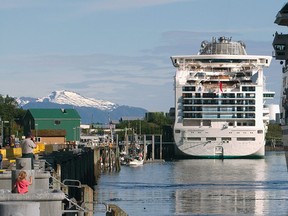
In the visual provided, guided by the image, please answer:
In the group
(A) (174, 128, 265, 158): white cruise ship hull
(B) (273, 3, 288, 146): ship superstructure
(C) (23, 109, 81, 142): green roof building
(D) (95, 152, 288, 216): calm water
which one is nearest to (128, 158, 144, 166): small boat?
(A) (174, 128, 265, 158): white cruise ship hull

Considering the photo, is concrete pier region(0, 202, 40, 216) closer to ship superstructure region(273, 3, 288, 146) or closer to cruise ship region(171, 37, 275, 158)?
ship superstructure region(273, 3, 288, 146)

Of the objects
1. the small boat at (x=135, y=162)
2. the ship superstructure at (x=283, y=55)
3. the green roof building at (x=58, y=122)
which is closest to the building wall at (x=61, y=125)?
the green roof building at (x=58, y=122)

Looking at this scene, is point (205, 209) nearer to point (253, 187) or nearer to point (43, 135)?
point (253, 187)

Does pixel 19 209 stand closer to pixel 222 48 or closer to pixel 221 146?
pixel 221 146

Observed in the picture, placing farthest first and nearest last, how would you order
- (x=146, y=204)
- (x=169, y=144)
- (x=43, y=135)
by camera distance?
(x=169, y=144) → (x=43, y=135) → (x=146, y=204)

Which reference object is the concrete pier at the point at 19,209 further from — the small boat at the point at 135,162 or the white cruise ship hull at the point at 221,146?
the white cruise ship hull at the point at 221,146

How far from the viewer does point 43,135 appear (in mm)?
121938

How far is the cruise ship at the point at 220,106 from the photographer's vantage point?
14312 cm

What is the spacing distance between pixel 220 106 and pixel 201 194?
Answer: 264ft

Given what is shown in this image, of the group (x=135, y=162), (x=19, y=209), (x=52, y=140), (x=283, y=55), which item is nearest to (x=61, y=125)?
(x=135, y=162)

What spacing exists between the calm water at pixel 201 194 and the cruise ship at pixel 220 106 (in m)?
40.5

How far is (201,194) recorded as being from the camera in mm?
66438

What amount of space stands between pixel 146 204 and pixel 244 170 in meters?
52.4

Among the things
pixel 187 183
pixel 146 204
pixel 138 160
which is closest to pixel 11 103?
pixel 138 160
